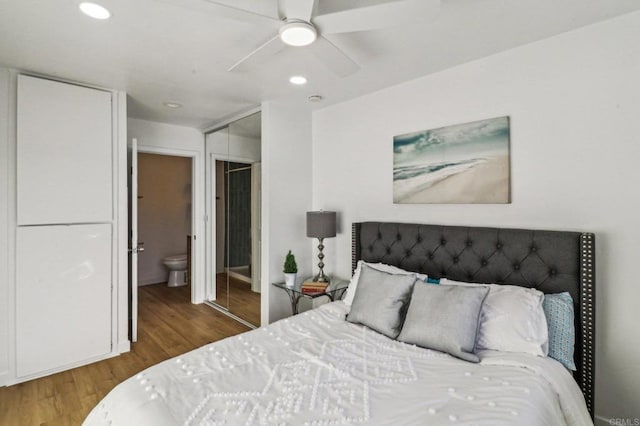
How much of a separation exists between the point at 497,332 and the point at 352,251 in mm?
1451

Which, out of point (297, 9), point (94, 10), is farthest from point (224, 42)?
point (297, 9)

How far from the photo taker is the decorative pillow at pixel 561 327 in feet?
5.41

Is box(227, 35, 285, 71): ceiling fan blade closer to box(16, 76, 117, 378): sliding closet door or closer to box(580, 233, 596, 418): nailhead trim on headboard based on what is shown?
box(16, 76, 117, 378): sliding closet door

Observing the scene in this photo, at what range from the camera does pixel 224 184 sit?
4090 millimetres

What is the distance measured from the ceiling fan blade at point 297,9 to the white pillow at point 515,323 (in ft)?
5.83

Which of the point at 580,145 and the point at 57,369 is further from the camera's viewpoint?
the point at 57,369

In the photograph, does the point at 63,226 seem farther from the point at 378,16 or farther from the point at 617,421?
the point at 617,421

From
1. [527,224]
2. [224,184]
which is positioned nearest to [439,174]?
[527,224]

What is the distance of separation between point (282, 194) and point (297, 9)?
6.61 ft

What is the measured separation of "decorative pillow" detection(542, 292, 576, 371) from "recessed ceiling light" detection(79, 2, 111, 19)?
2.89 meters

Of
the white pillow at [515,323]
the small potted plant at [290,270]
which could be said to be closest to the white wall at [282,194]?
the small potted plant at [290,270]

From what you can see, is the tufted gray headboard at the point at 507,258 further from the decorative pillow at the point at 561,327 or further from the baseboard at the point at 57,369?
the baseboard at the point at 57,369

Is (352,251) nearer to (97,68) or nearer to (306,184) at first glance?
(306,184)

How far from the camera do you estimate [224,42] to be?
2.00 meters
